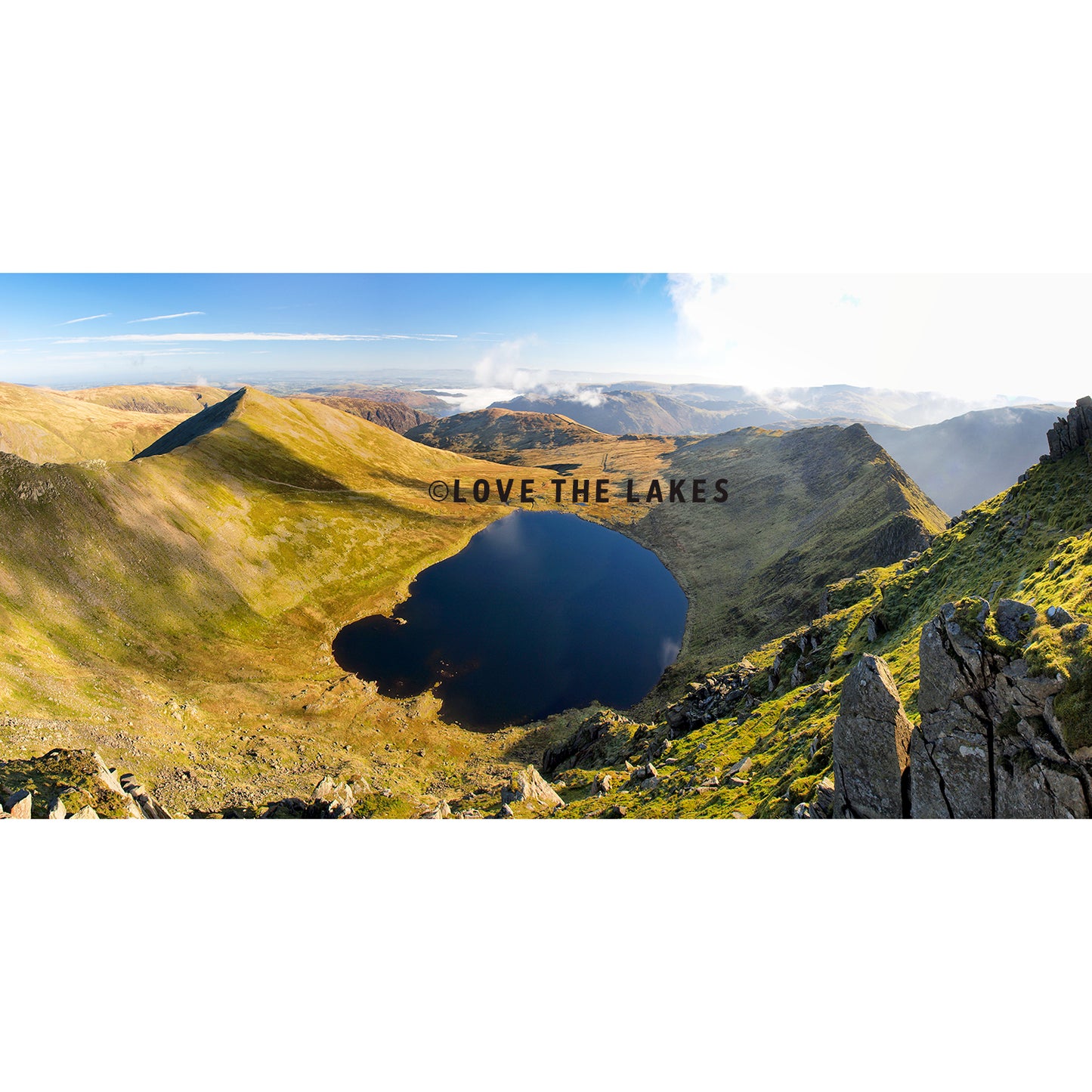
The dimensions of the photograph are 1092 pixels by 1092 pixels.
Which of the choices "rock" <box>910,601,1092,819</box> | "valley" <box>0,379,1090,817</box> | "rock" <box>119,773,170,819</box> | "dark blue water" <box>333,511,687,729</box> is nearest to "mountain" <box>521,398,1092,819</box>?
"rock" <box>910,601,1092,819</box>

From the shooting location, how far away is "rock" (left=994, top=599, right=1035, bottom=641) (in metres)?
9.95

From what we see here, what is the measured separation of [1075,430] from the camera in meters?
22.7

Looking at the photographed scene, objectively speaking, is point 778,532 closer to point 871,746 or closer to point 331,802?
point 871,746

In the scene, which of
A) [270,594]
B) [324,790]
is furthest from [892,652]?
[270,594]

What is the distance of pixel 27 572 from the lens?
39.9m

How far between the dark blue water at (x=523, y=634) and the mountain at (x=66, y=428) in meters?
108

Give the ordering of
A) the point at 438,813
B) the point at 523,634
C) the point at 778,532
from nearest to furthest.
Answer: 1. the point at 438,813
2. the point at 523,634
3. the point at 778,532

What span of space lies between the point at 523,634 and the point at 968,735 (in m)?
56.8

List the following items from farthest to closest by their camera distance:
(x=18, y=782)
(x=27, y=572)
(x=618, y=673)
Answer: (x=618, y=673) → (x=27, y=572) → (x=18, y=782)

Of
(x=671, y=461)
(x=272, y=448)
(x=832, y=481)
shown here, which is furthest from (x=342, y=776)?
(x=671, y=461)

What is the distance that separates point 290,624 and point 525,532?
57686 mm

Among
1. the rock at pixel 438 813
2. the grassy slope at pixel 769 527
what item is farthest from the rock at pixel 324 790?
the grassy slope at pixel 769 527

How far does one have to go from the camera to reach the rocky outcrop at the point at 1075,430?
2241cm

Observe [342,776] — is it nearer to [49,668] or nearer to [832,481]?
[49,668]
